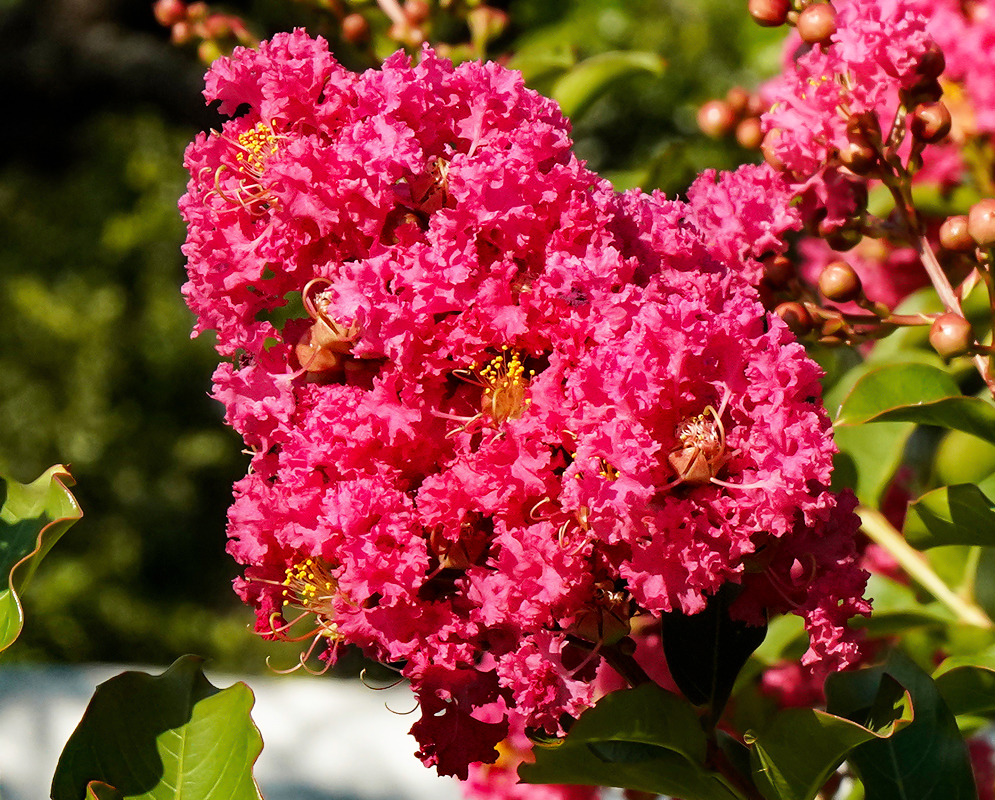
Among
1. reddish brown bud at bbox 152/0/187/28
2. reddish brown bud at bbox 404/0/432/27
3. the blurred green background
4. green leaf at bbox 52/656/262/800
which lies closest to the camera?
green leaf at bbox 52/656/262/800

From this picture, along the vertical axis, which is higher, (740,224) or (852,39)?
(852,39)

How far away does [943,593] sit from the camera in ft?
4.49

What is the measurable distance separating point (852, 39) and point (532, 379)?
16.4 inches

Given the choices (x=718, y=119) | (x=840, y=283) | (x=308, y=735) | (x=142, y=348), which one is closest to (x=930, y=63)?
(x=840, y=283)

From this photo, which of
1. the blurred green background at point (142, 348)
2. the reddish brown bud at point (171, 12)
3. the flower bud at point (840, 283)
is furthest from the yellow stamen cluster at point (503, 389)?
the blurred green background at point (142, 348)

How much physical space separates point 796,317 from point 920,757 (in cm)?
34

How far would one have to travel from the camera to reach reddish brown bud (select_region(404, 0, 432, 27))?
1380mm

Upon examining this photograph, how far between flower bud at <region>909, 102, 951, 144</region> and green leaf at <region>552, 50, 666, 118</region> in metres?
0.55

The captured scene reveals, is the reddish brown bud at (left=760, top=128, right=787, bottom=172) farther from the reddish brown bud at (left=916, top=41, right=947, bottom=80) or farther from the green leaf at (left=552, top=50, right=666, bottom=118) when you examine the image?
the green leaf at (left=552, top=50, right=666, bottom=118)

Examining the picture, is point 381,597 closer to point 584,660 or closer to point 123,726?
point 584,660

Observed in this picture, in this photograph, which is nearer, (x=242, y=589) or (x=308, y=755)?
(x=242, y=589)

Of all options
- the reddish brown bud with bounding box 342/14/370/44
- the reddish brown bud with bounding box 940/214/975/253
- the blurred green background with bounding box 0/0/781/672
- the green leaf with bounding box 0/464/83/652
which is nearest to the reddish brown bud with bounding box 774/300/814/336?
the reddish brown bud with bounding box 940/214/975/253

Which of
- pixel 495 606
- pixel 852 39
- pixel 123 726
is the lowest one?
pixel 123 726

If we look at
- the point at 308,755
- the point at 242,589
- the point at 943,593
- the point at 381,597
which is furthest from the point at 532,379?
the point at 308,755
